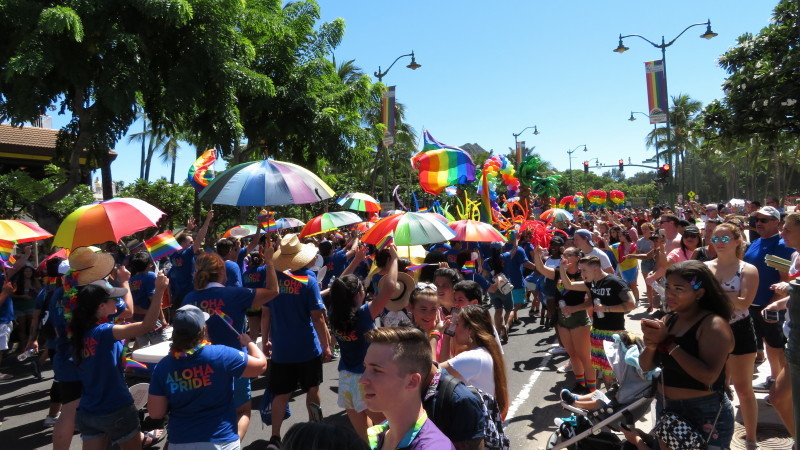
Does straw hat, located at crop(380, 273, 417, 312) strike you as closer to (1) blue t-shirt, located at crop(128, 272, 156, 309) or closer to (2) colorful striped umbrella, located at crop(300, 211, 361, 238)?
(1) blue t-shirt, located at crop(128, 272, 156, 309)

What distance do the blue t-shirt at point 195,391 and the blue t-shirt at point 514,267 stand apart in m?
7.24

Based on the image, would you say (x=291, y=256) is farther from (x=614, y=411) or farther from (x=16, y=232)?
(x=16, y=232)

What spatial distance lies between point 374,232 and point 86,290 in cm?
310

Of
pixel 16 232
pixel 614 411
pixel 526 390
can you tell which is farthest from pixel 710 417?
pixel 16 232

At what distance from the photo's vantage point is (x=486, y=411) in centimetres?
266

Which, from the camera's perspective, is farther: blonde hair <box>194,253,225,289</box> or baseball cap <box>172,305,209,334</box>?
blonde hair <box>194,253,225,289</box>

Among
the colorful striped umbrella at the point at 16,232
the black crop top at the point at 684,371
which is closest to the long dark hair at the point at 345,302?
the black crop top at the point at 684,371

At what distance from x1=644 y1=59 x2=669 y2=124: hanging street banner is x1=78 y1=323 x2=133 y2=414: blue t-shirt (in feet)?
61.6

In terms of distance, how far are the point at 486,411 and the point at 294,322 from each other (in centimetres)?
276

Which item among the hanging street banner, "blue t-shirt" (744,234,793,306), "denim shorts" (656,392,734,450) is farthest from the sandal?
the hanging street banner

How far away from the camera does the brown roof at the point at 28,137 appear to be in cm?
2142

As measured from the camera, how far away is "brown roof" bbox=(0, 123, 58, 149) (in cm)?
2142

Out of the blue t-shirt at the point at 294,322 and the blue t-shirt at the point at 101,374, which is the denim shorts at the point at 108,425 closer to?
the blue t-shirt at the point at 101,374

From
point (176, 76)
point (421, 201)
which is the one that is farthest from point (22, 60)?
point (421, 201)
